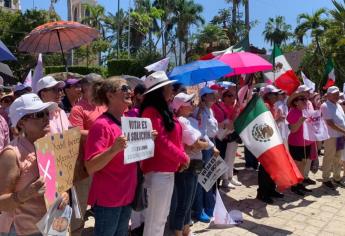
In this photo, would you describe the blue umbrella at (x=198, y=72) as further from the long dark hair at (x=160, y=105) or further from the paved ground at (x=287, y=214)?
the paved ground at (x=287, y=214)

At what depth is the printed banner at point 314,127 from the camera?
6969mm

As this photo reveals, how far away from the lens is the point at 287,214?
5.91 m

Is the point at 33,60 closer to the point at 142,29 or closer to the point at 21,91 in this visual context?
the point at 142,29

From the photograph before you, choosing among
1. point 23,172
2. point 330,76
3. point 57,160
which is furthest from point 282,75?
point 23,172

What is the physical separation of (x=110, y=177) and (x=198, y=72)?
8.87ft

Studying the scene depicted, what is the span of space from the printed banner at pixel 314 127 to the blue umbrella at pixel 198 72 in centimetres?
226

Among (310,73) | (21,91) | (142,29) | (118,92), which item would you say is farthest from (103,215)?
(142,29)

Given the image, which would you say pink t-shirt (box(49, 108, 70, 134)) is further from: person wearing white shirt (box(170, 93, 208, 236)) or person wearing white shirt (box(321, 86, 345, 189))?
person wearing white shirt (box(321, 86, 345, 189))

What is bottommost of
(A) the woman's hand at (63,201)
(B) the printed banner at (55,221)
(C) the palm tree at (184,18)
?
(B) the printed banner at (55,221)

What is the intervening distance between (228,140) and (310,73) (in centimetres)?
1847

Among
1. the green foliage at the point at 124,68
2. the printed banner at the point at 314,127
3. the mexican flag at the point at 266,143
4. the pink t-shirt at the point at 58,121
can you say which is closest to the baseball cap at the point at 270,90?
the printed banner at the point at 314,127

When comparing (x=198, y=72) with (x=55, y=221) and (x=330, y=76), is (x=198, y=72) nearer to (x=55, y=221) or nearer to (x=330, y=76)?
(x=55, y=221)

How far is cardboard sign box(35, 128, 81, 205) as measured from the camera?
7.81 ft

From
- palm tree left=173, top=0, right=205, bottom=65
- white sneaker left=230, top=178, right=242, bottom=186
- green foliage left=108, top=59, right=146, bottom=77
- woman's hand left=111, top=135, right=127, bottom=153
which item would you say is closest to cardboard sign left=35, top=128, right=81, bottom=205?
woman's hand left=111, top=135, right=127, bottom=153
